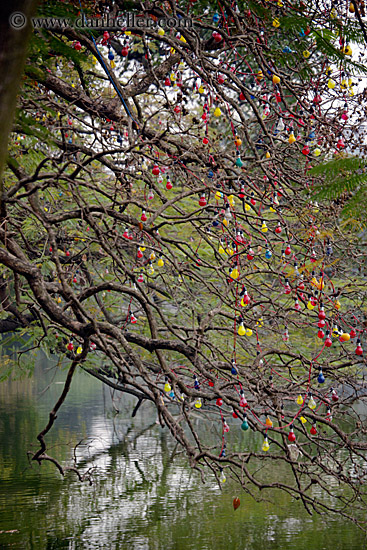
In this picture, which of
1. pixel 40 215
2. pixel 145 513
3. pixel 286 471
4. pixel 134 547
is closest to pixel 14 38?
pixel 40 215

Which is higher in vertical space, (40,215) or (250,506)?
(40,215)

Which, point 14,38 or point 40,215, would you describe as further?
point 40,215

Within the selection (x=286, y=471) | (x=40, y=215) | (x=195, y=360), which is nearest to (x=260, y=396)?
(x=195, y=360)

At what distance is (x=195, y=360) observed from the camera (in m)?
5.19

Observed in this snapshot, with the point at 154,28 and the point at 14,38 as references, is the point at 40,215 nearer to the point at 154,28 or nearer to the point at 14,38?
the point at 154,28

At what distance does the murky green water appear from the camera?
8.57 m

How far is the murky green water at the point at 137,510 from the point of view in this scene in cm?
857

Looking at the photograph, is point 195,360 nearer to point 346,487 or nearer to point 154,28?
point 154,28

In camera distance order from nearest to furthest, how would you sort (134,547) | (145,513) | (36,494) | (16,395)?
(134,547) < (145,513) < (36,494) < (16,395)

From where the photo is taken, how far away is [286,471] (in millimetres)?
12500

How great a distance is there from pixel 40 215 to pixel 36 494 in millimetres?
7014

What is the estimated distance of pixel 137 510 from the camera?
10070 mm

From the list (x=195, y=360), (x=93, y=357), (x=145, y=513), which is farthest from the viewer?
(x=93, y=357)

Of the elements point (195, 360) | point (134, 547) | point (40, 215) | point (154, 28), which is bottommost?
point (134, 547)
